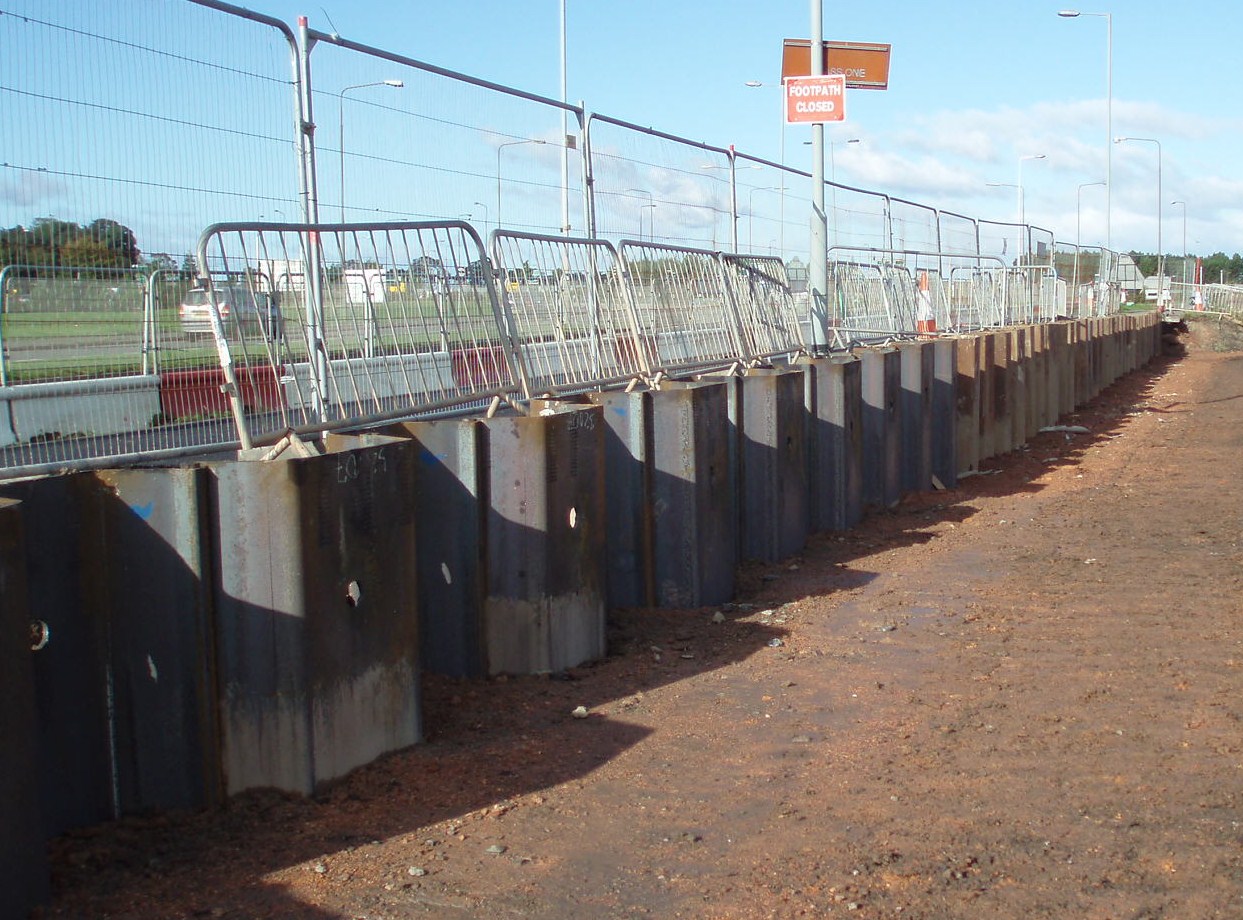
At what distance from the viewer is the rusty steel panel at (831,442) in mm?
10648

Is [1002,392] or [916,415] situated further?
[1002,392]

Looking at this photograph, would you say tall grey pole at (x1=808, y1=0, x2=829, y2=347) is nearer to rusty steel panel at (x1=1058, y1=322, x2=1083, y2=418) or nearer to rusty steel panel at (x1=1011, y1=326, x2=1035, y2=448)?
rusty steel panel at (x1=1011, y1=326, x2=1035, y2=448)

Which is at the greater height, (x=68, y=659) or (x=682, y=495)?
(x=682, y=495)

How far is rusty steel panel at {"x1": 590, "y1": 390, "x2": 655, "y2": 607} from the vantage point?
748 centimetres

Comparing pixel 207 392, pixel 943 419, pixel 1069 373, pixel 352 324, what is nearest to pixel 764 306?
pixel 943 419

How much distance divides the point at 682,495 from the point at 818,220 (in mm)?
7156

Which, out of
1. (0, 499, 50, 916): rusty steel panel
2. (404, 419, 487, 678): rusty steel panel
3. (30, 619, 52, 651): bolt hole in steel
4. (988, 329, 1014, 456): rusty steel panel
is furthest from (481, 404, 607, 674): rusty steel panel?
(988, 329, 1014, 456): rusty steel panel

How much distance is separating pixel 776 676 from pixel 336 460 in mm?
2596

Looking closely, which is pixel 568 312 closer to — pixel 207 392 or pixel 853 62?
pixel 207 392

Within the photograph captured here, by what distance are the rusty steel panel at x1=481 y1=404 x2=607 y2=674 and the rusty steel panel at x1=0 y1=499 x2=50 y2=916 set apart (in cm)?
268

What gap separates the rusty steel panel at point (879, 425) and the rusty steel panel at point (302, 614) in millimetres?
7584

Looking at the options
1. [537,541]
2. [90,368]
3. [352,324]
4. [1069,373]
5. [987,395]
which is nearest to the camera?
[90,368]

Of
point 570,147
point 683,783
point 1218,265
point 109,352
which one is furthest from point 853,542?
point 1218,265

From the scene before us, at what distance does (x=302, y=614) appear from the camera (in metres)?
4.55
